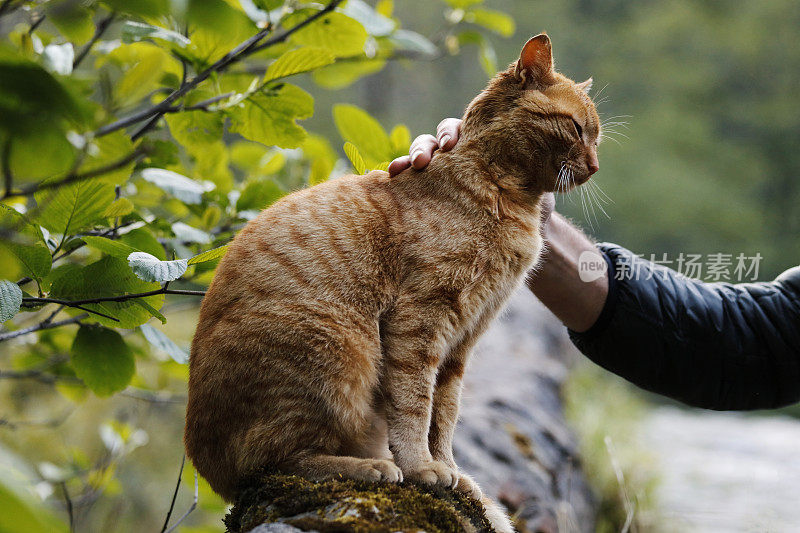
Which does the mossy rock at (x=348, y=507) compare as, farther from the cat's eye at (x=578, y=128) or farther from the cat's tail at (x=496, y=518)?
the cat's eye at (x=578, y=128)

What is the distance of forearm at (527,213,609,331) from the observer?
1.58m

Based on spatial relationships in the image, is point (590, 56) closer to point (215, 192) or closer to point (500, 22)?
point (500, 22)

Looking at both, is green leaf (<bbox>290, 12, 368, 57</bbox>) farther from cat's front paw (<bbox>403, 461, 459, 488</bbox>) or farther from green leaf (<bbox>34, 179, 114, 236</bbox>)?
cat's front paw (<bbox>403, 461, 459, 488</bbox>)

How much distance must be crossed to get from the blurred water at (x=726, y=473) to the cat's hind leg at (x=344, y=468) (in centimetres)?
115

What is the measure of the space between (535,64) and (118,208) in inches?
31.6

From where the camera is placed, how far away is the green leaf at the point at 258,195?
1.22 meters

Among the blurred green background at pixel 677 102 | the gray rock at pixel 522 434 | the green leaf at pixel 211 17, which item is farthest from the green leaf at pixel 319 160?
the blurred green background at pixel 677 102

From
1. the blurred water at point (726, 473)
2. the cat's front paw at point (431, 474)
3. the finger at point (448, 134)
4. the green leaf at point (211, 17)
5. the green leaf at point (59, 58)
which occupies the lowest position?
the blurred water at point (726, 473)

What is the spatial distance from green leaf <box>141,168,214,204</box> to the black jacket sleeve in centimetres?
107

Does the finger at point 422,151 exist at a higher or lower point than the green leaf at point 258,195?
higher

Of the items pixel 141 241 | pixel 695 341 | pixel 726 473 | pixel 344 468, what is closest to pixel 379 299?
pixel 344 468

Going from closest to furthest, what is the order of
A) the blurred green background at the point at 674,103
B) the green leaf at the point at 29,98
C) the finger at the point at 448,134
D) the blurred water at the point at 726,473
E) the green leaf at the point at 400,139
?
the green leaf at the point at 29,98
the finger at the point at 448,134
the green leaf at the point at 400,139
the blurred water at the point at 726,473
the blurred green background at the point at 674,103

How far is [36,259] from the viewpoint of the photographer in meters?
0.79

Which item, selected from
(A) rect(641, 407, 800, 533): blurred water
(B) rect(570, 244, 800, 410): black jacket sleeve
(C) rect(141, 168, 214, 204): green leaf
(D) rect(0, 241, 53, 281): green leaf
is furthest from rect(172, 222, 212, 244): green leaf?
(A) rect(641, 407, 800, 533): blurred water
